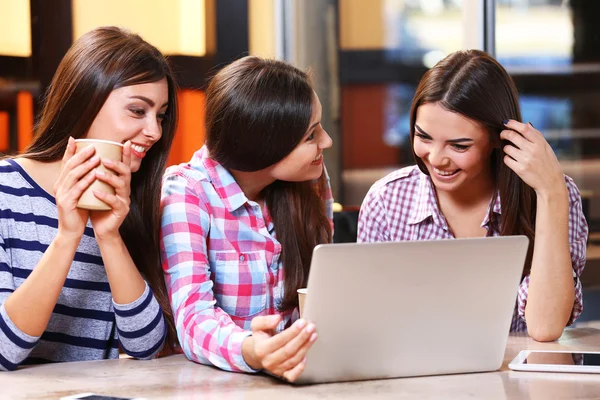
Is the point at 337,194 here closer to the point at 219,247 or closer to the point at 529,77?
the point at 219,247

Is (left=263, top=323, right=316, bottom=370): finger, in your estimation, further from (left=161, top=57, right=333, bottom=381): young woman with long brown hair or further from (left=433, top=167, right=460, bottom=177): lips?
(left=433, top=167, right=460, bottom=177): lips

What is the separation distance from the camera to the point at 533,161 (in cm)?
179

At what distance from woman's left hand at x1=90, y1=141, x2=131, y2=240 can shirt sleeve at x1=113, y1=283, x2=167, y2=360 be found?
138 millimetres

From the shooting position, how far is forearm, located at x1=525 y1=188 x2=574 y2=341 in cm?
170

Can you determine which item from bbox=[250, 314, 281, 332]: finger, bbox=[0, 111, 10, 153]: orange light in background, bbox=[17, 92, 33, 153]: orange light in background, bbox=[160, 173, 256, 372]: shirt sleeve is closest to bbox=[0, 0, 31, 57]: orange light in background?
bbox=[17, 92, 33, 153]: orange light in background

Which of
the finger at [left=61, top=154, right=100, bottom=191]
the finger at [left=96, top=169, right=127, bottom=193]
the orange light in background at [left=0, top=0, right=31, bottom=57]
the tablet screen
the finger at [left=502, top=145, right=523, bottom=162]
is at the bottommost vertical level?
the tablet screen

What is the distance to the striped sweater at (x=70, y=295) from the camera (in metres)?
1.52

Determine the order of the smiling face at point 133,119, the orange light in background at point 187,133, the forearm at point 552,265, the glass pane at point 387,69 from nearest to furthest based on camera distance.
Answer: the smiling face at point 133,119
the forearm at point 552,265
the orange light in background at point 187,133
the glass pane at point 387,69

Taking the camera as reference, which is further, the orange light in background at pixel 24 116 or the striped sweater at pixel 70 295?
the orange light in background at pixel 24 116

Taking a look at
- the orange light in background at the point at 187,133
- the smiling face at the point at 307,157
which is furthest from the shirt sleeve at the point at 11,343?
the orange light in background at the point at 187,133

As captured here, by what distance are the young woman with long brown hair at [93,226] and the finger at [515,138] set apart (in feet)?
2.38

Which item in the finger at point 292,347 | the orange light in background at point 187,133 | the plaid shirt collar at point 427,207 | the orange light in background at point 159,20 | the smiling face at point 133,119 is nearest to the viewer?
the finger at point 292,347

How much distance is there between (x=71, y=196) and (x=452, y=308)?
0.65 meters

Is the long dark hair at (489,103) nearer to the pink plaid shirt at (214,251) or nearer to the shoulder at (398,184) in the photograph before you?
the shoulder at (398,184)
